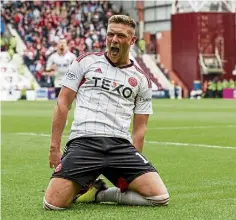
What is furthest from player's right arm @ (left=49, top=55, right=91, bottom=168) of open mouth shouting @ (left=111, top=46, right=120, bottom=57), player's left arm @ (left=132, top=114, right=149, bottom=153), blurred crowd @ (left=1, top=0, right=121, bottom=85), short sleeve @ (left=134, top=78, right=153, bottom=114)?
blurred crowd @ (left=1, top=0, right=121, bottom=85)

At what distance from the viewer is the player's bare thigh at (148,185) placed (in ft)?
23.7

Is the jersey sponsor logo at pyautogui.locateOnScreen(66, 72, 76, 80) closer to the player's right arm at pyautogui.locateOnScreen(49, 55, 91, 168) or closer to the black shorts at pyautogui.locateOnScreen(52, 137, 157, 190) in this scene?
the player's right arm at pyautogui.locateOnScreen(49, 55, 91, 168)

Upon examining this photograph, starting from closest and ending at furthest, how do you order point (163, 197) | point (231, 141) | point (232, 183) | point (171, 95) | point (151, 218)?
point (151, 218), point (163, 197), point (232, 183), point (231, 141), point (171, 95)

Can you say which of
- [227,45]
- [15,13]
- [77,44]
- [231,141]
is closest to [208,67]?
[227,45]

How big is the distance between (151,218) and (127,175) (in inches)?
38.7

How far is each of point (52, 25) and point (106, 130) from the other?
133ft

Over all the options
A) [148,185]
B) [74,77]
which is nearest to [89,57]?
[74,77]

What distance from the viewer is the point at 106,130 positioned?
742 cm

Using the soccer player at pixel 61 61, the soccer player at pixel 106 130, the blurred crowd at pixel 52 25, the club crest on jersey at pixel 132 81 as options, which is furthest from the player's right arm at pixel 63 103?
the blurred crowd at pixel 52 25

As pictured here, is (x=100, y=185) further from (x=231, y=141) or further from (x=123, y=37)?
(x=231, y=141)

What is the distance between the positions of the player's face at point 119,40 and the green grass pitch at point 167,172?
4.42ft

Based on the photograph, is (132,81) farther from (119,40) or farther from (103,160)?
(103,160)

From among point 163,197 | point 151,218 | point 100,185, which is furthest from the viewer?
point 100,185

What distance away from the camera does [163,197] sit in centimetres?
716
